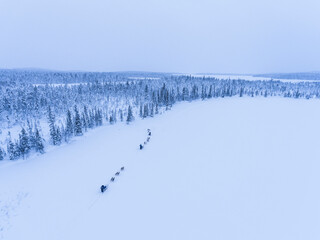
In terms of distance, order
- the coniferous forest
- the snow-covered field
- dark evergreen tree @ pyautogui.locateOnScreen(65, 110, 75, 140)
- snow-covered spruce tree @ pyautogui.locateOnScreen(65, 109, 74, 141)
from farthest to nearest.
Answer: dark evergreen tree @ pyautogui.locateOnScreen(65, 110, 75, 140)
snow-covered spruce tree @ pyautogui.locateOnScreen(65, 109, 74, 141)
the coniferous forest
the snow-covered field

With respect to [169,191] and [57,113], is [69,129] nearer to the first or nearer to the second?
[57,113]

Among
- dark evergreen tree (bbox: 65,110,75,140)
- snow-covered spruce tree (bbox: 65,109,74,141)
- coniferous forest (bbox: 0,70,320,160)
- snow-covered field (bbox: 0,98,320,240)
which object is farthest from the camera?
dark evergreen tree (bbox: 65,110,75,140)

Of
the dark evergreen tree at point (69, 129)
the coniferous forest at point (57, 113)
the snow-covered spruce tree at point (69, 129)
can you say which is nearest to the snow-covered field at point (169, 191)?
the coniferous forest at point (57, 113)

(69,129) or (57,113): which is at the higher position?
(57,113)

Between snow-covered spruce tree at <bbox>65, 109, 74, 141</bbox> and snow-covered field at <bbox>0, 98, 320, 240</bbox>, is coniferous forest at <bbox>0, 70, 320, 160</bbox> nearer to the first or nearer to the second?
snow-covered spruce tree at <bbox>65, 109, 74, 141</bbox>

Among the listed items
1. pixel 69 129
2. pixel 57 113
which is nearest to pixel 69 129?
pixel 69 129

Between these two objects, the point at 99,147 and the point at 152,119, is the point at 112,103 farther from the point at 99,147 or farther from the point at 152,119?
the point at 99,147

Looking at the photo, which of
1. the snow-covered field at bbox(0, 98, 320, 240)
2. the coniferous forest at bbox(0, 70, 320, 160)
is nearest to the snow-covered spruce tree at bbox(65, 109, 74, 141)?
the coniferous forest at bbox(0, 70, 320, 160)

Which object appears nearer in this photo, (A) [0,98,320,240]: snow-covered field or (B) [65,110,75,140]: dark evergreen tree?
(A) [0,98,320,240]: snow-covered field

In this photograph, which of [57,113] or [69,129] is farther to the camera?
[57,113]
